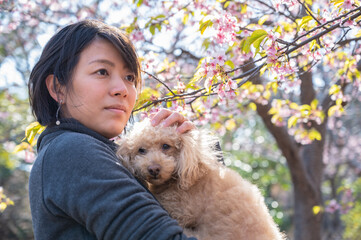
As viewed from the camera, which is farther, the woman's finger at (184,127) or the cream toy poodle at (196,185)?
the woman's finger at (184,127)

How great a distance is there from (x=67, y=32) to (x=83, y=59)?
6.6 inches

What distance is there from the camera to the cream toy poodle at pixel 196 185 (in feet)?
4.74

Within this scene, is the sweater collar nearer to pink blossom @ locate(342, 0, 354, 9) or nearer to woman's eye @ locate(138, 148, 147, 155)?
woman's eye @ locate(138, 148, 147, 155)

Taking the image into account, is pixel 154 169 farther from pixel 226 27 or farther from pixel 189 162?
pixel 226 27

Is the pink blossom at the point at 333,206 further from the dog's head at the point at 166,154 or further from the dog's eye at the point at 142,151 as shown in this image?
the dog's eye at the point at 142,151

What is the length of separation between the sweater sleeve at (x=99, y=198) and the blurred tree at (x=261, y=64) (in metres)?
1.06

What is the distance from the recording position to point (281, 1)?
7.84 feet

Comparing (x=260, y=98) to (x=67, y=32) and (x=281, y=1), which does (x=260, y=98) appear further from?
(x=67, y=32)

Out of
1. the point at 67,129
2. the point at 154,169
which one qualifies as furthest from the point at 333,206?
the point at 67,129

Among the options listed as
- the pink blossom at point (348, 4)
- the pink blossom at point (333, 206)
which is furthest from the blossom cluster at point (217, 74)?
the pink blossom at point (333, 206)

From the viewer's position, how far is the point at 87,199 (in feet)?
3.52

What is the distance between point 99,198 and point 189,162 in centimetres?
65

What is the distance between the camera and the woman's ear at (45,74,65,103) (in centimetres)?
152

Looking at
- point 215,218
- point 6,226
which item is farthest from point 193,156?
point 6,226
